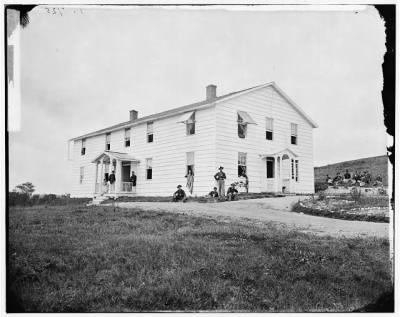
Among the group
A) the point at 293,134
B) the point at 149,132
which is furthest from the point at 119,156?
the point at 293,134

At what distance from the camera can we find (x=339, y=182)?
16281 millimetres

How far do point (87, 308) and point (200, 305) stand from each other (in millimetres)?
1444

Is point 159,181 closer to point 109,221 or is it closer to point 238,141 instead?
Answer: point 238,141

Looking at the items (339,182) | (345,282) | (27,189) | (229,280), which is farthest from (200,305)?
(339,182)

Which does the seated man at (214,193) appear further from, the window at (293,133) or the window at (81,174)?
the window at (81,174)

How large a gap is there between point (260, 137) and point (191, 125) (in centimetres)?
346

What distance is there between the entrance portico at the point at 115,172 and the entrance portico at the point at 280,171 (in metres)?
6.69

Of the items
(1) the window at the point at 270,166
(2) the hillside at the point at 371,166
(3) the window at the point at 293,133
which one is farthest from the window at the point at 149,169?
(2) the hillside at the point at 371,166

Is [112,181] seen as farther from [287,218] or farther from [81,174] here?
[287,218]

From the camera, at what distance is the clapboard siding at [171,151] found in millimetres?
16391

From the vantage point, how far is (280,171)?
1877 cm

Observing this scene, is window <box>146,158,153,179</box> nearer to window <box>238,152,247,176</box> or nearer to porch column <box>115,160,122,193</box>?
porch column <box>115,160,122,193</box>

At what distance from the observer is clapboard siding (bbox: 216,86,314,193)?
16.8 metres

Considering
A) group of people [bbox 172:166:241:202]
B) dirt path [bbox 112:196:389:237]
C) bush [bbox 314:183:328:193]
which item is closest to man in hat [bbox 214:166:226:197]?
group of people [bbox 172:166:241:202]
